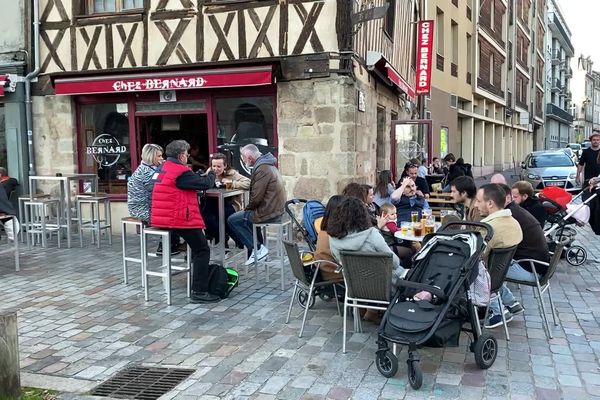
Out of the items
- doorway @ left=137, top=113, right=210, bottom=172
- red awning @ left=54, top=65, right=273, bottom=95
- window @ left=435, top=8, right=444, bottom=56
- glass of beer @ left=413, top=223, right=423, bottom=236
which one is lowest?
glass of beer @ left=413, top=223, right=423, bottom=236

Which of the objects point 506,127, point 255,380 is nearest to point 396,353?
point 255,380

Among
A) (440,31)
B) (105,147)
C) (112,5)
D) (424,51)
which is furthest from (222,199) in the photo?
(440,31)

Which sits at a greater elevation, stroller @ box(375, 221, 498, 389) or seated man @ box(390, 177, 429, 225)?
seated man @ box(390, 177, 429, 225)

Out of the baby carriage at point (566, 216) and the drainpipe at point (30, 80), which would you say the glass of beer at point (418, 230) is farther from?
the drainpipe at point (30, 80)

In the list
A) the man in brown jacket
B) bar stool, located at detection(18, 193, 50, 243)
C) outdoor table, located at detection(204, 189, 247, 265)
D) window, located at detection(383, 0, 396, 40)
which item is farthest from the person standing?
bar stool, located at detection(18, 193, 50, 243)

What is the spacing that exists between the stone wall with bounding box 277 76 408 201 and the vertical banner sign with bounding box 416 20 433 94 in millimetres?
6037

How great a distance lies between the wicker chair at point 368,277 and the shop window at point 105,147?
714 cm

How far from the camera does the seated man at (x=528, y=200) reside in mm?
6699

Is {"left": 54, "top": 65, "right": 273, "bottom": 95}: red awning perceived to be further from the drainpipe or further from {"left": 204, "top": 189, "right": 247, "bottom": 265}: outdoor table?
{"left": 204, "top": 189, "right": 247, "bottom": 265}: outdoor table

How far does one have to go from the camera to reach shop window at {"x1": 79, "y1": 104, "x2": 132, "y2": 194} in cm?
1046

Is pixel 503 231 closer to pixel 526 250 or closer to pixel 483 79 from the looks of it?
pixel 526 250

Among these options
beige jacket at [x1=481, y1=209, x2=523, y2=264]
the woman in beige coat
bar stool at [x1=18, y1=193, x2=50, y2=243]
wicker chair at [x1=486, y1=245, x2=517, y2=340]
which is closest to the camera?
wicker chair at [x1=486, y1=245, x2=517, y2=340]

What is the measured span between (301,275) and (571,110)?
8413 centimetres

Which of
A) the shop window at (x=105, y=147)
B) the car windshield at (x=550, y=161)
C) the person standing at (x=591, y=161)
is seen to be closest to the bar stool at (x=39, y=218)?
the shop window at (x=105, y=147)
